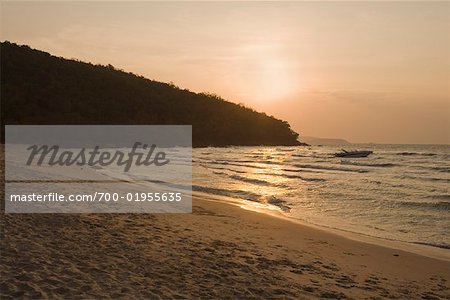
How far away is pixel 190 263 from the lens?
7215 mm

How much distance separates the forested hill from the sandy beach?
60777 mm

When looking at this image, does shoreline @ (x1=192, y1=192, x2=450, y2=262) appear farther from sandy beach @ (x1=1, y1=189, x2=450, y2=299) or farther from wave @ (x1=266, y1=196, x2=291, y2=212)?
wave @ (x1=266, y1=196, x2=291, y2=212)

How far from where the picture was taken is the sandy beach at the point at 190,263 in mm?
5766

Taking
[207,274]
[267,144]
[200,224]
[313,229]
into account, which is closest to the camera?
[207,274]

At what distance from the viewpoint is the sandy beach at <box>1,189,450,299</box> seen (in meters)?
5.77

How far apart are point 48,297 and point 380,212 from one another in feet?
43.3

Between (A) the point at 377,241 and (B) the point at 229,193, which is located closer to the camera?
(A) the point at 377,241

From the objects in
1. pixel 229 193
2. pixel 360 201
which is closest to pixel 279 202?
pixel 229 193

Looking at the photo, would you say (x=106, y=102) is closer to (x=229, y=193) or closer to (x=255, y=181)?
(x=255, y=181)

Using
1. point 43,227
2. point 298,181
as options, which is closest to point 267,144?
point 298,181

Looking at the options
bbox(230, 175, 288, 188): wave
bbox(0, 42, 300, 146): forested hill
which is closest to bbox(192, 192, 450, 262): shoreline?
bbox(230, 175, 288, 188): wave

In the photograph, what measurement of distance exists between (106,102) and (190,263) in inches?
3302

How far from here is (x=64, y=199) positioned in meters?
12.5

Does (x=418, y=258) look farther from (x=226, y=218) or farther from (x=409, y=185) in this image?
(x=409, y=185)
